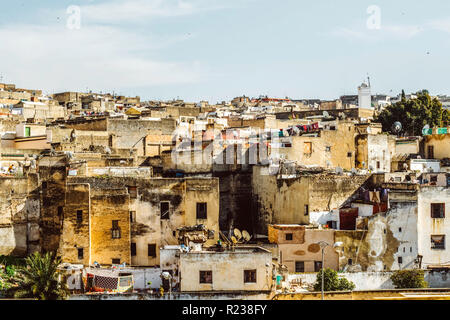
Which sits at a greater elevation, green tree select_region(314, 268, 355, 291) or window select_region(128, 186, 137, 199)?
window select_region(128, 186, 137, 199)

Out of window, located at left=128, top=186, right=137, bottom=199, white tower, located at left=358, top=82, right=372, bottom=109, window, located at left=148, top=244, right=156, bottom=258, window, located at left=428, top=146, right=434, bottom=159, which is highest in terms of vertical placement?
white tower, located at left=358, top=82, right=372, bottom=109

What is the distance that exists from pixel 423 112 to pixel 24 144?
29.3 m

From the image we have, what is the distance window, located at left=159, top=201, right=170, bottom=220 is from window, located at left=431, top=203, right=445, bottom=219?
11.2m

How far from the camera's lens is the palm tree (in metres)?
19.1

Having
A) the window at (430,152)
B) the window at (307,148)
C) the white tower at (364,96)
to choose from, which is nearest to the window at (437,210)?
the window at (307,148)

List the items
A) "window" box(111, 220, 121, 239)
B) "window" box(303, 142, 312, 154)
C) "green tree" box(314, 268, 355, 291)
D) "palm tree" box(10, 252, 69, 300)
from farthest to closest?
"window" box(303, 142, 312, 154) → "window" box(111, 220, 121, 239) → "green tree" box(314, 268, 355, 291) → "palm tree" box(10, 252, 69, 300)

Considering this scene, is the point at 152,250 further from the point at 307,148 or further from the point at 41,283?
the point at 307,148

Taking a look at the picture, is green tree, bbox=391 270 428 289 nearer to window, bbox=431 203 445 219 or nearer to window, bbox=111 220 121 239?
window, bbox=431 203 445 219

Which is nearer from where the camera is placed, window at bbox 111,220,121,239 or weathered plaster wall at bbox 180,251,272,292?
weathered plaster wall at bbox 180,251,272,292

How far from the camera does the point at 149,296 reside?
1889cm

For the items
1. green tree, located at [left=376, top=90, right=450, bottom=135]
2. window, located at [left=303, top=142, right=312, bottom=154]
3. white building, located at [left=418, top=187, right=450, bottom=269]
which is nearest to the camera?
white building, located at [left=418, top=187, right=450, bottom=269]

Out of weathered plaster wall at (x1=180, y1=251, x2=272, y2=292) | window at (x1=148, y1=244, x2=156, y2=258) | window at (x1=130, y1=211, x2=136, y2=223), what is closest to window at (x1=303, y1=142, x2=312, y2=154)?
window at (x1=148, y1=244, x2=156, y2=258)

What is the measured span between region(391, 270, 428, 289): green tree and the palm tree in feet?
39.4

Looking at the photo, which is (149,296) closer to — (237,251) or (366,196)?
(237,251)
